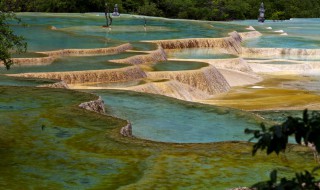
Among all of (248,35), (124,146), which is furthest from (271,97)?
(248,35)

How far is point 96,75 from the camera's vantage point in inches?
905

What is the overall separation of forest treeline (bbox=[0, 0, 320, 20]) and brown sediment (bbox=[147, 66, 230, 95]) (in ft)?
138

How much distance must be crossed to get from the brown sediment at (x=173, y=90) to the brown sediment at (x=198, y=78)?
30 centimetres

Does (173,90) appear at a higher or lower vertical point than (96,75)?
lower

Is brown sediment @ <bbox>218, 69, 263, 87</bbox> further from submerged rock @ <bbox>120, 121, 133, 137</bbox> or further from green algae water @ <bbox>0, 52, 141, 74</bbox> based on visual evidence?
submerged rock @ <bbox>120, 121, 133, 137</bbox>

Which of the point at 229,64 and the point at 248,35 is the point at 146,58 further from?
the point at 248,35

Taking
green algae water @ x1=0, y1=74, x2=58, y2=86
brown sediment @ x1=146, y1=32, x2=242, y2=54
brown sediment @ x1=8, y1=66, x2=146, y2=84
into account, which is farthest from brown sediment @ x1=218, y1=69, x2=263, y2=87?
green algae water @ x1=0, y1=74, x2=58, y2=86

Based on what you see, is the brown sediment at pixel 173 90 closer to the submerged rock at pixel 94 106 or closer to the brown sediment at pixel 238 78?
the brown sediment at pixel 238 78

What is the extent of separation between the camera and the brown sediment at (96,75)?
72.9 ft

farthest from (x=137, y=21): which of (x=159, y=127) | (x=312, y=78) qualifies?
(x=159, y=127)

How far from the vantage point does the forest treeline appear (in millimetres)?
69688

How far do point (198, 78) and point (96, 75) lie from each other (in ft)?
14.6

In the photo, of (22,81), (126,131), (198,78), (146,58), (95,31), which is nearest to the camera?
(126,131)

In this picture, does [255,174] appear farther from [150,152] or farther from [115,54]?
[115,54]
